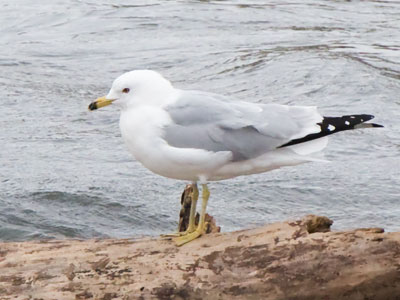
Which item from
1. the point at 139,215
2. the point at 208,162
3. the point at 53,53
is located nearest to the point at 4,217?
the point at 139,215

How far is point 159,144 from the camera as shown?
5121 millimetres

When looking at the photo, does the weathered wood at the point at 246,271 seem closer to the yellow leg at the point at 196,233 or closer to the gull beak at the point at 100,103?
the yellow leg at the point at 196,233

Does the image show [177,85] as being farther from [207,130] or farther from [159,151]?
[159,151]

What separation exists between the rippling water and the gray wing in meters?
2.61

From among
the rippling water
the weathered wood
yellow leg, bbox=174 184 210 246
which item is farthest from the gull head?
the rippling water

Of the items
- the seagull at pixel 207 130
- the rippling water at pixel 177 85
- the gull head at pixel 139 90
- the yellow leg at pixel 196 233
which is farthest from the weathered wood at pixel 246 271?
the rippling water at pixel 177 85

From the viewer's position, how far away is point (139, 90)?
529 cm

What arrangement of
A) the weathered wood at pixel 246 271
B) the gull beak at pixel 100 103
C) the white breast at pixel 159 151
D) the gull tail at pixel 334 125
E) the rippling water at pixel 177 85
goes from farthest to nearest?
the rippling water at pixel 177 85 < the gull beak at pixel 100 103 < the gull tail at pixel 334 125 < the white breast at pixel 159 151 < the weathered wood at pixel 246 271

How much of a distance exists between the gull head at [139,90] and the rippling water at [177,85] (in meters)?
2.57

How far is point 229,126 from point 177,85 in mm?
6352

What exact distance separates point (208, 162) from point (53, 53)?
8291mm

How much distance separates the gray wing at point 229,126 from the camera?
17.3 ft

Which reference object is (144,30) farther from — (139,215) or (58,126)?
(139,215)

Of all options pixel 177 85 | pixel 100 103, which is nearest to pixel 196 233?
pixel 100 103
